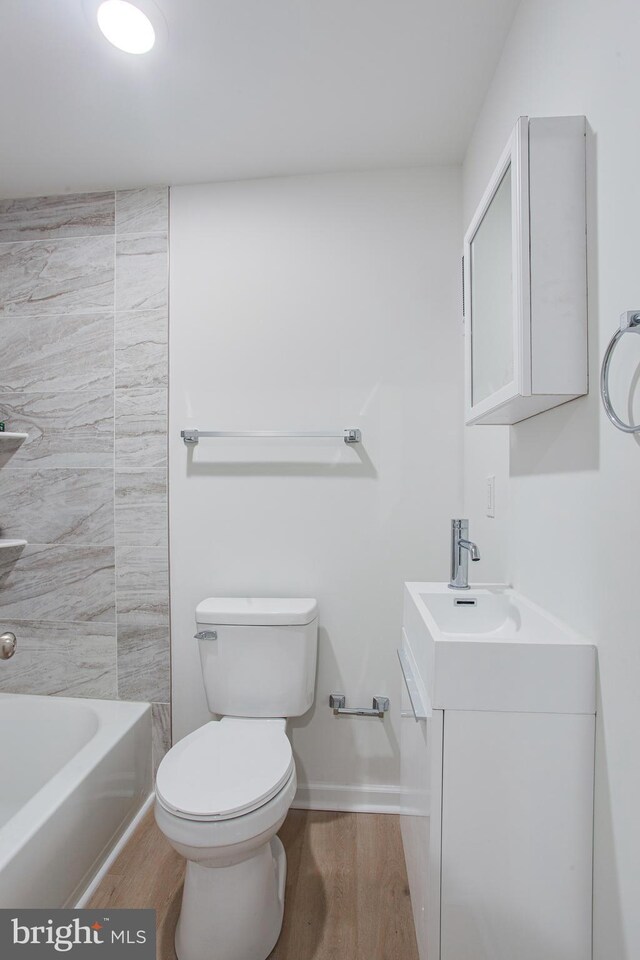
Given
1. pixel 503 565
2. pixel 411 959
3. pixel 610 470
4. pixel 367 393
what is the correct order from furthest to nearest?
pixel 367 393 → pixel 503 565 → pixel 411 959 → pixel 610 470

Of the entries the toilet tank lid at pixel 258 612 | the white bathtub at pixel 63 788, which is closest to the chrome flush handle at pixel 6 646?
the white bathtub at pixel 63 788

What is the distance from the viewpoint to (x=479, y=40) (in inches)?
53.4

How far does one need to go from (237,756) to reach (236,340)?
4.73 feet

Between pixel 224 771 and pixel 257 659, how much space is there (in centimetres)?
42

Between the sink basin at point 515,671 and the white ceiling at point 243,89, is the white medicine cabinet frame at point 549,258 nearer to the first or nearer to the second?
the sink basin at point 515,671

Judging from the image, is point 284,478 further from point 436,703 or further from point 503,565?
point 436,703

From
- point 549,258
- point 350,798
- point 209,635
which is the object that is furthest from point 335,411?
point 350,798

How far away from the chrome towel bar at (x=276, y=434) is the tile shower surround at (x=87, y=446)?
6.5 inches

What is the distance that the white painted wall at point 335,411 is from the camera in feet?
6.14

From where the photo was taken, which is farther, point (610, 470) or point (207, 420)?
point (207, 420)

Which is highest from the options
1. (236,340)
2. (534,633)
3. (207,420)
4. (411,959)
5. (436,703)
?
(236,340)

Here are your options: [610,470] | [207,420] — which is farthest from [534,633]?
[207,420]

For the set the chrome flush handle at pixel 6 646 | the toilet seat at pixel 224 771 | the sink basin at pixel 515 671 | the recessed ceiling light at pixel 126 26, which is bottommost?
the toilet seat at pixel 224 771

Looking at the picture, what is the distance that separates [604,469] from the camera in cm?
84
